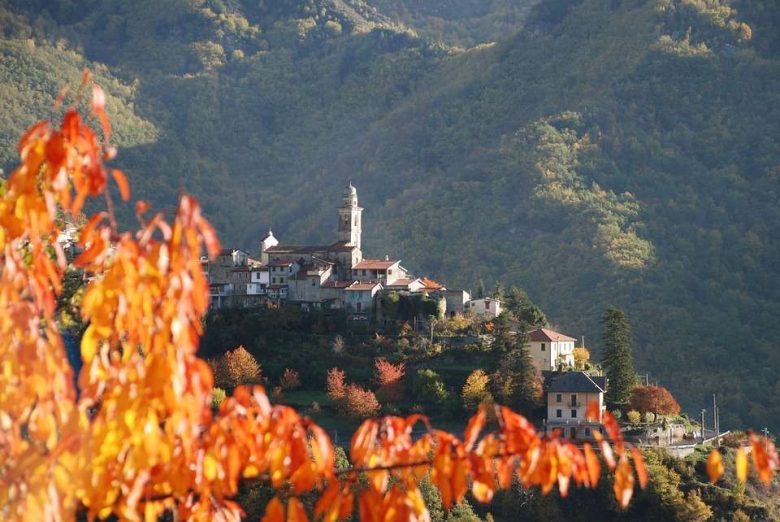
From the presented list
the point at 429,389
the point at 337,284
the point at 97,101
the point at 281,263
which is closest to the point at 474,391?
the point at 429,389

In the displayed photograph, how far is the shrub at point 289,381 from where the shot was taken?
2375 inches

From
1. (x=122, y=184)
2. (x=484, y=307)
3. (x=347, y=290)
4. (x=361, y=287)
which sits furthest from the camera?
(x=484, y=307)

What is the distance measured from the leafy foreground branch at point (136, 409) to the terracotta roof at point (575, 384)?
153 ft

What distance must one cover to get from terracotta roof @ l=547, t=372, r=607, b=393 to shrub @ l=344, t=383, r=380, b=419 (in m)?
6.66

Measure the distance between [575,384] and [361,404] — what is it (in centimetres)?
810

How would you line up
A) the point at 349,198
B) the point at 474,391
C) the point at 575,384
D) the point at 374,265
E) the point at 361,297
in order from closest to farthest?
the point at 575,384
the point at 474,391
the point at 361,297
the point at 374,265
the point at 349,198

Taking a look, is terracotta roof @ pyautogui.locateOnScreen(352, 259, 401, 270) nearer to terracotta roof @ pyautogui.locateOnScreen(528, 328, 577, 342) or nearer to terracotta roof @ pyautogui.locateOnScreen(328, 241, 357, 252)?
terracotta roof @ pyautogui.locateOnScreen(328, 241, 357, 252)

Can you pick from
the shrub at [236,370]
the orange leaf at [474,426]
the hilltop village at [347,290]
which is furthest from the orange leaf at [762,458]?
the shrub at [236,370]

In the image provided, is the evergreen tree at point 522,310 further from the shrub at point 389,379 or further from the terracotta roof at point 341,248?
the terracotta roof at point 341,248

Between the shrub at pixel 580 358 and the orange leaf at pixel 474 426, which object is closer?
the orange leaf at pixel 474 426

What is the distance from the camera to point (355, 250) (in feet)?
227

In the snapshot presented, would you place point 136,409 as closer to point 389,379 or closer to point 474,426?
point 474,426

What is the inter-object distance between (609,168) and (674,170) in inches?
372

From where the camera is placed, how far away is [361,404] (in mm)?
56625
